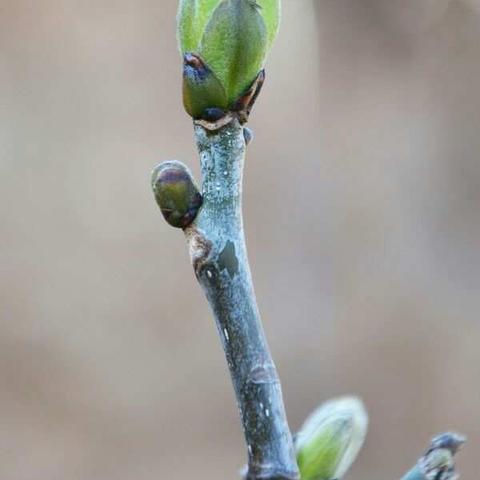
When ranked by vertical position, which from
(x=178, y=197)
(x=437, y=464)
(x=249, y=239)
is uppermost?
(x=249, y=239)

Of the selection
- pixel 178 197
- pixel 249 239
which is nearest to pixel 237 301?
pixel 178 197

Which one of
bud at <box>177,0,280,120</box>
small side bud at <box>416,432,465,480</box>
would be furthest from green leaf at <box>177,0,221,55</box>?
small side bud at <box>416,432,465,480</box>

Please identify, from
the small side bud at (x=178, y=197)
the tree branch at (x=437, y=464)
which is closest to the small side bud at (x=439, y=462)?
the tree branch at (x=437, y=464)

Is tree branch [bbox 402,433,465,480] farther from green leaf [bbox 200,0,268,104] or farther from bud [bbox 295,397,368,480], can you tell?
green leaf [bbox 200,0,268,104]

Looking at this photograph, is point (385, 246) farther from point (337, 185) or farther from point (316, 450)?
point (316, 450)

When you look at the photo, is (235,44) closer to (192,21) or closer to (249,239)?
(192,21)

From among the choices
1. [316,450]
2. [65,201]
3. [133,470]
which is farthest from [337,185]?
[316,450]
